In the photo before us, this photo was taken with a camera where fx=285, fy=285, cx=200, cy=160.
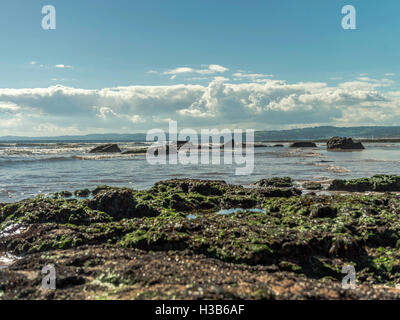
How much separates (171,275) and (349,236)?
5654 mm

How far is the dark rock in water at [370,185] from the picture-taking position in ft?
60.8

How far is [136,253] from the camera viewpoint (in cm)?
814

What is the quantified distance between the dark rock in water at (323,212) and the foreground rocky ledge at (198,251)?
0.04 m

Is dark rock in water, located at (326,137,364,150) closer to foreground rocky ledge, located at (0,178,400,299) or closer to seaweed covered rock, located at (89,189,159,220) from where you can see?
foreground rocky ledge, located at (0,178,400,299)

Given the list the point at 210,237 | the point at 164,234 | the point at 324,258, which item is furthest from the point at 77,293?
the point at 324,258

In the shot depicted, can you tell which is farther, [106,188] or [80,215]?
[106,188]

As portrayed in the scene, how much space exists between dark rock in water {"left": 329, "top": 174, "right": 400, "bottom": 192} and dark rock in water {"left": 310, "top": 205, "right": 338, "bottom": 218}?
314 inches

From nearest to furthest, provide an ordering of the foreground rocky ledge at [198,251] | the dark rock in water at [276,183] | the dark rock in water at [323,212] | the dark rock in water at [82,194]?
the foreground rocky ledge at [198,251] → the dark rock in water at [323,212] → the dark rock in water at [82,194] → the dark rock in water at [276,183]

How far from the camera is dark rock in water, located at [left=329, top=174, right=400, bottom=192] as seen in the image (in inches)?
729

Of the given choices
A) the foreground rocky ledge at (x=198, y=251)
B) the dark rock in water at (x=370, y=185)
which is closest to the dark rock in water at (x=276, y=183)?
the dark rock in water at (x=370, y=185)

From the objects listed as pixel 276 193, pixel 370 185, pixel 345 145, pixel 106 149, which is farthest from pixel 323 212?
pixel 345 145

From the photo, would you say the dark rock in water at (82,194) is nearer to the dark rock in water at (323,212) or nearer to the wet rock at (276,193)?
the wet rock at (276,193)
